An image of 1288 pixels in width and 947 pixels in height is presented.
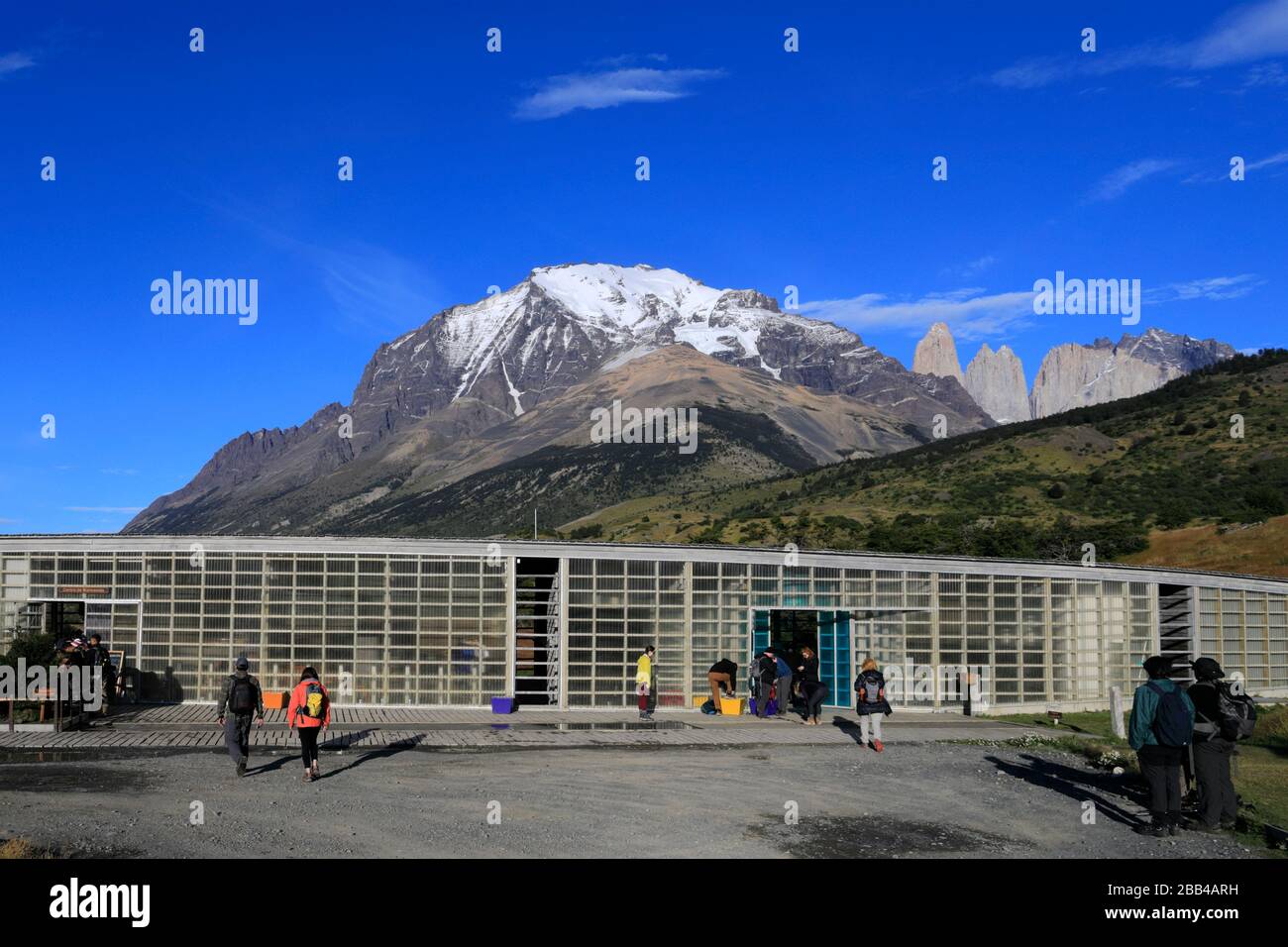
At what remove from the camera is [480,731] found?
74.1ft

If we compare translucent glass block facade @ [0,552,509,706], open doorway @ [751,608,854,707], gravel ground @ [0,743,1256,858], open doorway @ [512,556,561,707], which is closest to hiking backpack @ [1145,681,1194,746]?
Answer: gravel ground @ [0,743,1256,858]

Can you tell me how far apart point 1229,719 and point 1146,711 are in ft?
3.33

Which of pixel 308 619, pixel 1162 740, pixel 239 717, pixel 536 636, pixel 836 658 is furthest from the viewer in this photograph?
pixel 836 658

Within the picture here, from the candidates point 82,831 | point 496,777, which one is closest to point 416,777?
point 496,777

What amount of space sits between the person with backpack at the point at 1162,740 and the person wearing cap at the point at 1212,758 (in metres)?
0.21

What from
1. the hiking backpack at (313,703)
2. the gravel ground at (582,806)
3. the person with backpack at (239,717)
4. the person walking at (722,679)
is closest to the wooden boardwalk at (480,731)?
the person walking at (722,679)

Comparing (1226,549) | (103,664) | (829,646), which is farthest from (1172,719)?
(1226,549)

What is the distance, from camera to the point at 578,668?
85.0ft

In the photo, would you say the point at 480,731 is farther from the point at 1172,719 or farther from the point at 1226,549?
the point at 1226,549

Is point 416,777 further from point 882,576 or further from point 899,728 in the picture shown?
point 882,576

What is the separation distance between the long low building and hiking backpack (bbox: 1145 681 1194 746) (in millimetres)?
13245

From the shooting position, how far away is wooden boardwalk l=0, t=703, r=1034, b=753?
66.3ft

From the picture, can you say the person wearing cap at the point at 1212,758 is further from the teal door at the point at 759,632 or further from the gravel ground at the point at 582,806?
the teal door at the point at 759,632

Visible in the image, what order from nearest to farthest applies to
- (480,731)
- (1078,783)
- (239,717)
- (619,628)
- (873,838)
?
(873,838), (239,717), (1078,783), (480,731), (619,628)
